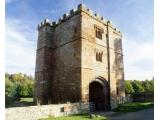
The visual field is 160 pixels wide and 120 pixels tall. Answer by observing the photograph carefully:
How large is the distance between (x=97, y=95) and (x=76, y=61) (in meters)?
4.05

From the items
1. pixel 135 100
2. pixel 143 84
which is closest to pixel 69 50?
pixel 135 100

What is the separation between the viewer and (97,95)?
17.2 meters

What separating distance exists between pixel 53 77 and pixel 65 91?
2.42m

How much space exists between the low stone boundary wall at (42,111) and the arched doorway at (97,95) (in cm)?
299

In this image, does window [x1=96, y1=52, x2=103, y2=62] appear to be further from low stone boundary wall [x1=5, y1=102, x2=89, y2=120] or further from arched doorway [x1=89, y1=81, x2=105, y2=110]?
low stone boundary wall [x1=5, y1=102, x2=89, y2=120]

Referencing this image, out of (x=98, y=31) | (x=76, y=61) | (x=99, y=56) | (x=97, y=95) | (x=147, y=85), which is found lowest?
(x=147, y=85)

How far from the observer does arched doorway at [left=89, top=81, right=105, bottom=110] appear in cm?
1662

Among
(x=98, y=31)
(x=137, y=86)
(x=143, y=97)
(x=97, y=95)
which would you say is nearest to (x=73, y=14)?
(x=98, y=31)

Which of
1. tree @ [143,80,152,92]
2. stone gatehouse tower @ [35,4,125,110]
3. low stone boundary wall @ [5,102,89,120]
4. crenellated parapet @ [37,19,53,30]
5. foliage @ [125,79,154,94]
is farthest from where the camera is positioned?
Answer: tree @ [143,80,152,92]

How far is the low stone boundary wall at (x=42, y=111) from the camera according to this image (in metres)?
9.60

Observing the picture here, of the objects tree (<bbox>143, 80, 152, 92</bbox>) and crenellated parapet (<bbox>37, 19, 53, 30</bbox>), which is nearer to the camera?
crenellated parapet (<bbox>37, 19, 53, 30</bbox>)

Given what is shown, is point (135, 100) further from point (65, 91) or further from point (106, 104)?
point (65, 91)

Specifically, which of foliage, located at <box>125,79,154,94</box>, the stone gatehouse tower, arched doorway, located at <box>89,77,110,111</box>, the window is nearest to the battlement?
the stone gatehouse tower

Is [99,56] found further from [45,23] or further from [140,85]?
[140,85]
